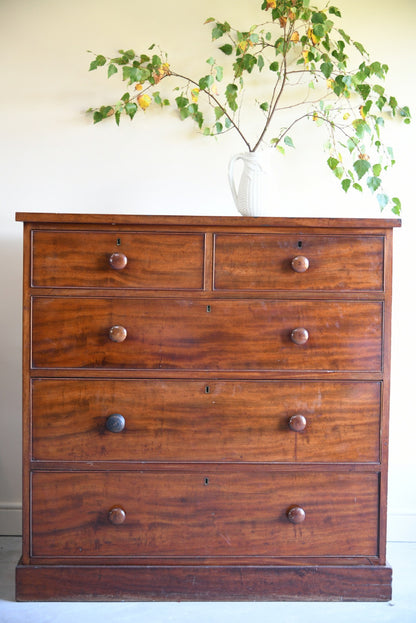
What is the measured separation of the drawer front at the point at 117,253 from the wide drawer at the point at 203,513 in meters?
0.61

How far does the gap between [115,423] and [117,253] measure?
53cm

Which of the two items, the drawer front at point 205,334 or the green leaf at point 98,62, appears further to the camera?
the green leaf at point 98,62

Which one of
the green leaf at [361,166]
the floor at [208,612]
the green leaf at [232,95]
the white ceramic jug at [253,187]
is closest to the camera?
the floor at [208,612]

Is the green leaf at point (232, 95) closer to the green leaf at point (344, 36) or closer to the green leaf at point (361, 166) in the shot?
the green leaf at point (344, 36)

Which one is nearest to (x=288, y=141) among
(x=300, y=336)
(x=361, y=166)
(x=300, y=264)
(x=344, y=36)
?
(x=361, y=166)

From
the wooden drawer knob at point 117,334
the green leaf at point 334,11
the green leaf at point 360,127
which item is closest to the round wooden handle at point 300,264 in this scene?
the wooden drawer knob at point 117,334

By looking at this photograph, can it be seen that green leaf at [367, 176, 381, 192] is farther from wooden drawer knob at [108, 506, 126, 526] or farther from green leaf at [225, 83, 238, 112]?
wooden drawer knob at [108, 506, 126, 526]

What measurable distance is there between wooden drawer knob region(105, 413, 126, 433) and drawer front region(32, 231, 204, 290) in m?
0.41

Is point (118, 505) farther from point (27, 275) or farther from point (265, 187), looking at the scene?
point (265, 187)

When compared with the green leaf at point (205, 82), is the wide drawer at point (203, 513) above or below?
below

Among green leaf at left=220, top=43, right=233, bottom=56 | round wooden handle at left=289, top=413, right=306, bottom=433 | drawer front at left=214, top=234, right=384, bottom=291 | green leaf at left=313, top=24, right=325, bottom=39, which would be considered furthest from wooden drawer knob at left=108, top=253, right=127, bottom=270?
green leaf at left=313, top=24, right=325, bottom=39

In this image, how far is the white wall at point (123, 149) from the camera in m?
2.15

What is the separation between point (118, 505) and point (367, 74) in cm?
179

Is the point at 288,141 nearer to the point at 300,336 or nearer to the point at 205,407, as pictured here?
the point at 300,336
